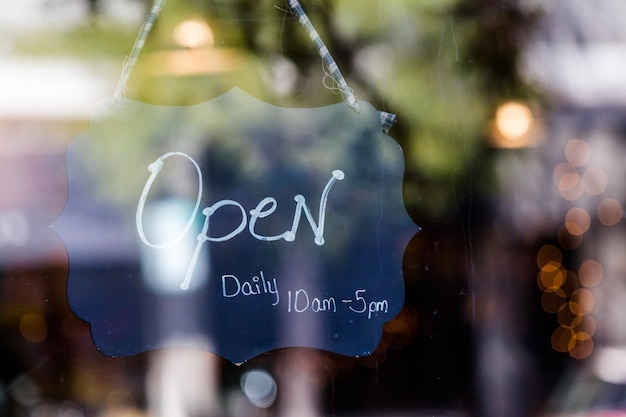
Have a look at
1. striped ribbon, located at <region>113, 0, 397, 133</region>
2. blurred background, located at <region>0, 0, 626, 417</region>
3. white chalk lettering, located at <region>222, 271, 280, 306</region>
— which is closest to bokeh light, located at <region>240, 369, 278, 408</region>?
blurred background, located at <region>0, 0, 626, 417</region>

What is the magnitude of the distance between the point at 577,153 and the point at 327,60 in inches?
35.7

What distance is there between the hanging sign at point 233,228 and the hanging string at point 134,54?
5cm

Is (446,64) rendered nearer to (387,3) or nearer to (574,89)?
(387,3)

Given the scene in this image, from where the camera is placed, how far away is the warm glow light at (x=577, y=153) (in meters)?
2.67

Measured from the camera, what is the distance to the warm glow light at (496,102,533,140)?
2674 millimetres

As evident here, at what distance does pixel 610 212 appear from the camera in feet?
8.84

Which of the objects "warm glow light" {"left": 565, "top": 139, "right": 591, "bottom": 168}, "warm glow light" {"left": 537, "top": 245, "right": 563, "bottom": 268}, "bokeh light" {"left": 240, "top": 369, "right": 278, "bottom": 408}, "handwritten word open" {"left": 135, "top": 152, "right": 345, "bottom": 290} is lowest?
"bokeh light" {"left": 240, "top": 369, "right": 278, "bottom": 408}

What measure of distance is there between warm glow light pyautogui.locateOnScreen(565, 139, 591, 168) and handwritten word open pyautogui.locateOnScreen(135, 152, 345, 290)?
784 mm

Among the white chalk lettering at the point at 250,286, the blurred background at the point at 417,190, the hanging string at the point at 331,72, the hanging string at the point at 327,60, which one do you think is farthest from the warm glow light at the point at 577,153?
the white chalk lettering at the point at 250,286

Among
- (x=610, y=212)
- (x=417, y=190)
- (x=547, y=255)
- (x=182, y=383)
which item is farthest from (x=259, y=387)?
(x=610, y=212)

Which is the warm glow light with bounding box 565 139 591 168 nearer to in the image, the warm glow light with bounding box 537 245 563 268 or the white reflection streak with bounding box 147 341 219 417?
the warm glow light with bounding box 537 245 563 268

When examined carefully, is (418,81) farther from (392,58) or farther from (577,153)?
(577,153)

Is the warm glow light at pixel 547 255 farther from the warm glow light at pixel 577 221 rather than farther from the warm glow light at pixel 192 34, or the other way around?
the warm glow light at pixel 192 34

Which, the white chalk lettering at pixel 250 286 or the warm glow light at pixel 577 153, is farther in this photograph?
the warm glow light at pixel 577 153
